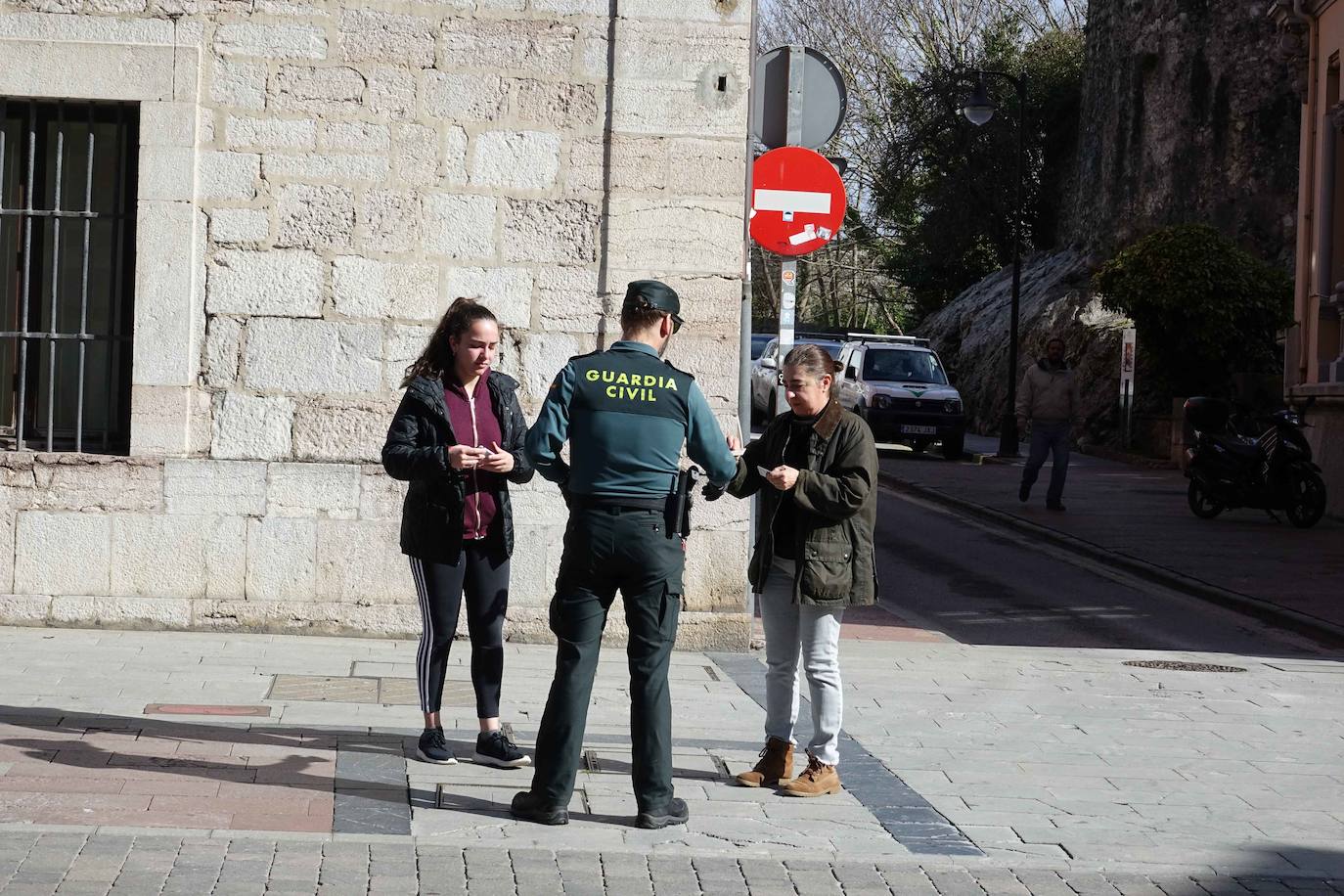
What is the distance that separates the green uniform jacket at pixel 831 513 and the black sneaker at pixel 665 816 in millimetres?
878

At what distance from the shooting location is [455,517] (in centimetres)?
631

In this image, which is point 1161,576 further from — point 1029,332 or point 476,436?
point 1029,332

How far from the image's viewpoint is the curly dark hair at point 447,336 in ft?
20.9

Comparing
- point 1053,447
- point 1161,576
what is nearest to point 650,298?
point 1161,576

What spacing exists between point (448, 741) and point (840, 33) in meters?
38.0

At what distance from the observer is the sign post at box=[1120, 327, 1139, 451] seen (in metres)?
24.1

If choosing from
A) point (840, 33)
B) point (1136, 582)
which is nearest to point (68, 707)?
point (1136, 582)

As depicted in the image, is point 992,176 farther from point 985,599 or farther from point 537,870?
point 537,870

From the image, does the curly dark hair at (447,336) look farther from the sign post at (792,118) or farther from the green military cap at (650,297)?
the sign post at (792,118)

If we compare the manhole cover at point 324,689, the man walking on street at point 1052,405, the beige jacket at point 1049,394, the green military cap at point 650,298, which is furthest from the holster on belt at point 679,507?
the beige jacket at point 1049,394

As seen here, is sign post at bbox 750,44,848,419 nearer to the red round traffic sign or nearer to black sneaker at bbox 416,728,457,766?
the red round traffic sign

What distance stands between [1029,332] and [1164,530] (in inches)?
573

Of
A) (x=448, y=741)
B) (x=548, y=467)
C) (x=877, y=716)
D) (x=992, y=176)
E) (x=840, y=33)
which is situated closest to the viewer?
(x=548, y=467)

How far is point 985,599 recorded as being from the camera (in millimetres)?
Answer: 13195
